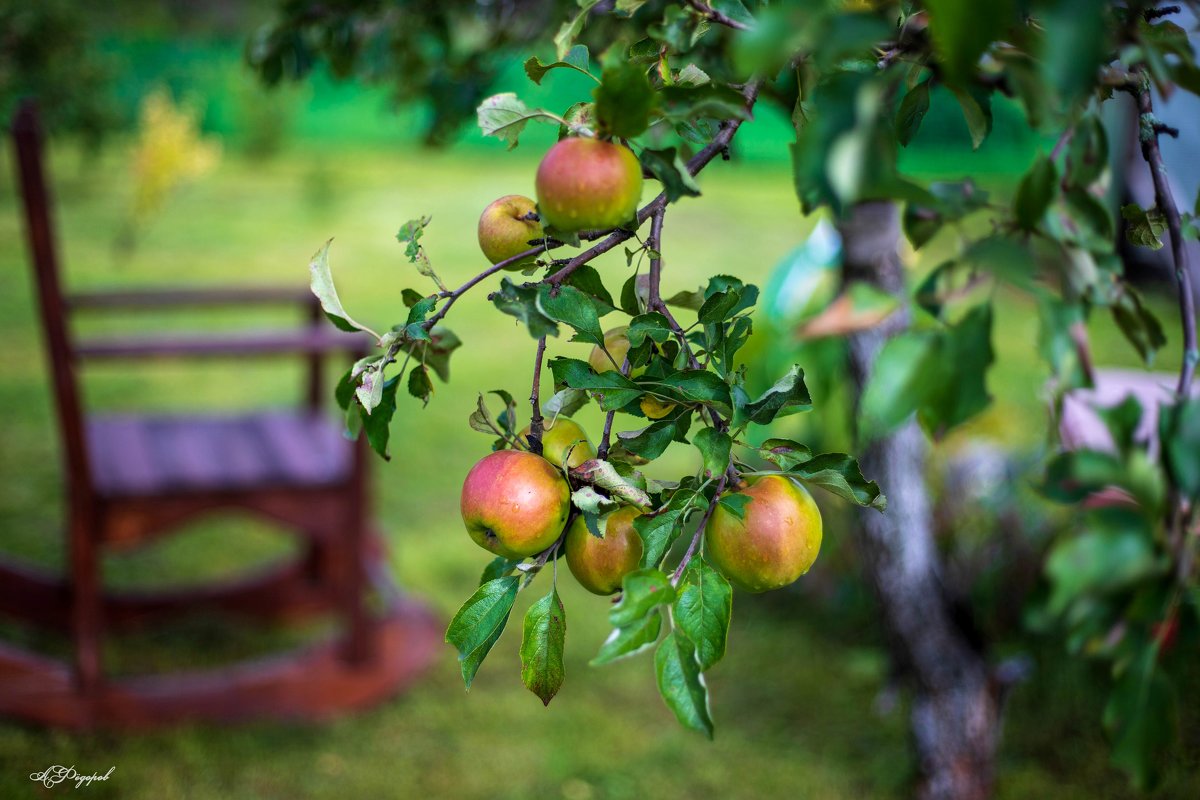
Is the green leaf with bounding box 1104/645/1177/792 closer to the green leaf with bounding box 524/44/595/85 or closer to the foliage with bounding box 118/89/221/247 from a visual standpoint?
the green leaf with bounding box 524/44/595/85

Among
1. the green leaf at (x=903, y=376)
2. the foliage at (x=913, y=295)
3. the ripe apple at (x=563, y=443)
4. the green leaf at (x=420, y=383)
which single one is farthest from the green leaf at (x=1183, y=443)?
the green leaf at (x=420, y=383)

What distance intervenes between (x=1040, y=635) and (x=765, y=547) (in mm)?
1775

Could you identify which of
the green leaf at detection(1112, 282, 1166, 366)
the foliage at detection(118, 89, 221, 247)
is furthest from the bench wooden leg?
the foliage at detection(118, 89, 221, 247)

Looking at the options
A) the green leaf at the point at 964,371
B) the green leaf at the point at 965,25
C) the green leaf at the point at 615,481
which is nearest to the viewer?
the green leaf at the point at 965,25

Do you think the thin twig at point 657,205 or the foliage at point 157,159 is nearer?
the thin twig at point 657,205

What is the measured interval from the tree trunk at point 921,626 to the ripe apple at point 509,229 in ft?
4.06

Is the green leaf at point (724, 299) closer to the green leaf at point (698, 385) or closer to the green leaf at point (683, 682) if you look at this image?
the green leaf at point (698, 385)

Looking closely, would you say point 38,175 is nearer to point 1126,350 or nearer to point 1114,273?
point 1114,273

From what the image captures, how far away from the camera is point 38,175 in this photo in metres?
1.64

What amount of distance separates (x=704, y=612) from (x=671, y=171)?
0.23 m

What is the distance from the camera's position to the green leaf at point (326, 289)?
0.64 meters

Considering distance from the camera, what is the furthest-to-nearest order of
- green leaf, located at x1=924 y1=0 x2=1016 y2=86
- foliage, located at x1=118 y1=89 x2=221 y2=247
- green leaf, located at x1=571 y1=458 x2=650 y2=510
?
foliage, located at x1=118 y1=89 x2=221 y2=247 < green leaf, located at x1=571 y1=458 x2=650 y2=510 < green leaf, located at x1=924 y1=0 x2=1016 y2=86

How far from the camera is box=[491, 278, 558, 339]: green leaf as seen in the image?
1.78 feet

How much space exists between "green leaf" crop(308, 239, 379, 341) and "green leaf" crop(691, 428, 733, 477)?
216 millimetres
